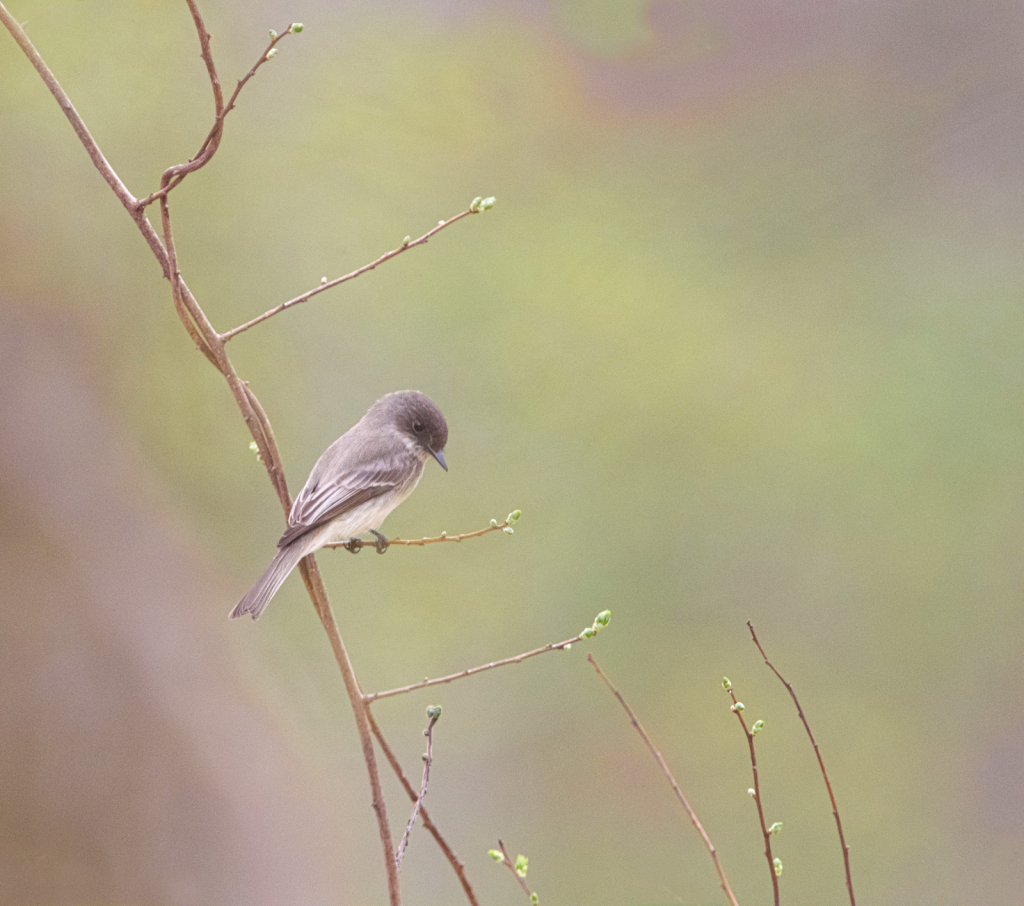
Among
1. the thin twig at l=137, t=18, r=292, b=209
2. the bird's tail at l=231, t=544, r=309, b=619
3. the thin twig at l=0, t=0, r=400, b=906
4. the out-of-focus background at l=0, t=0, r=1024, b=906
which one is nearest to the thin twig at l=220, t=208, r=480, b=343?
the thin twig at l=0, t=0, r=400, b=906

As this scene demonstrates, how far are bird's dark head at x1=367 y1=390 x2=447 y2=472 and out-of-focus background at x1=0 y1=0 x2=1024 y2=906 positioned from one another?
50 cm

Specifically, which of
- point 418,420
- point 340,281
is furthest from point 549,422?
point 340,281

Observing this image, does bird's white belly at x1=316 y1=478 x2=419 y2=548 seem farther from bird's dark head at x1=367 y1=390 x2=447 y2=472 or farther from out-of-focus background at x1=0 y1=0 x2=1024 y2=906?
out-of-focus background at x1=0 y1=0 x2=1024 y2=906

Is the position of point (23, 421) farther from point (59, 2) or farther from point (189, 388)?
point (59, 2)

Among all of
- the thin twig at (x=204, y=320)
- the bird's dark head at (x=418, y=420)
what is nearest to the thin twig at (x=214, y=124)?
the thin twig at (x=204, y=320)

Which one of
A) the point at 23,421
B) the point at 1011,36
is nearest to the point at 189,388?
the point at 23,421

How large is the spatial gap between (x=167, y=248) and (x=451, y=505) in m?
1.14

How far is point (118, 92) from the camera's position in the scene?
194cm

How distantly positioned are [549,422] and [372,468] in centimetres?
67

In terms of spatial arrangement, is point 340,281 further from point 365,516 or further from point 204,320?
point 365,516

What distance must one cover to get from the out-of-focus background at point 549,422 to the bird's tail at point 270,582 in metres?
0.69

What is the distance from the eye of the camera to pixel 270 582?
1.17m

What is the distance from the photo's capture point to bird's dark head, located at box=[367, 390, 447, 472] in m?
1.37

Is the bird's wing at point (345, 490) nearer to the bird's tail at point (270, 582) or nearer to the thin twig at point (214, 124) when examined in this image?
the bird's tail at point (270, 582)
